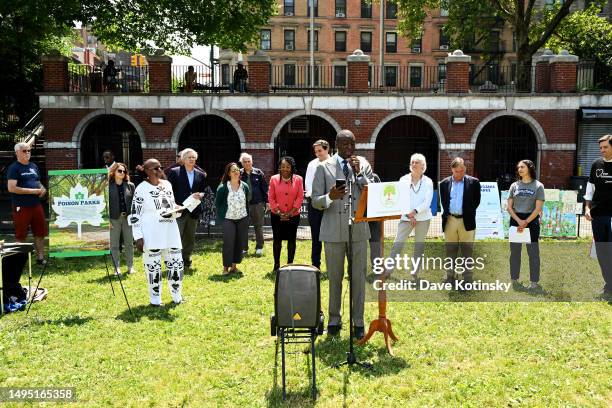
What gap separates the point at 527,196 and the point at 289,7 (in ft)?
155

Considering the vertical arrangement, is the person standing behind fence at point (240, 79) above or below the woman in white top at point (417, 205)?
above

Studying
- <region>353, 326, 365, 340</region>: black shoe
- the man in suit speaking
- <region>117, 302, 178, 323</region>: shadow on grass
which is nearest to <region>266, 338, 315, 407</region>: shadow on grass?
<region>353, 326, 365, 340</region>: black shoe

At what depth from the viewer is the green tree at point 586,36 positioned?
2620 centimetres

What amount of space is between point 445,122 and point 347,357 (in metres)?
16.1

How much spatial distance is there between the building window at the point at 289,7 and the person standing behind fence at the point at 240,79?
1333 inches

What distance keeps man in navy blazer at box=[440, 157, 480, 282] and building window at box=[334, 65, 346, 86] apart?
39.7 m

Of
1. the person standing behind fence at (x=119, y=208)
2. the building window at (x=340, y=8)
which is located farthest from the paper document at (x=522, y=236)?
the building window at (x=340, y=8)

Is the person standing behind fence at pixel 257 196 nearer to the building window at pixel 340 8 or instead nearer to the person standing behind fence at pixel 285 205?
the person standing behind fence at pixel 285 205

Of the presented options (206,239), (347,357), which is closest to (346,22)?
(206,239)

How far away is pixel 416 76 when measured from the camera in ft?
166

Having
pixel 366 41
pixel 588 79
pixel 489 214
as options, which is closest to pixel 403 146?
pixel 588 79

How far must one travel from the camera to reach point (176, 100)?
1972 cm

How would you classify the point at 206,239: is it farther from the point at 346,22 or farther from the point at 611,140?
the point at 346,22

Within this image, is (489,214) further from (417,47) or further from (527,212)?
(417,47)
